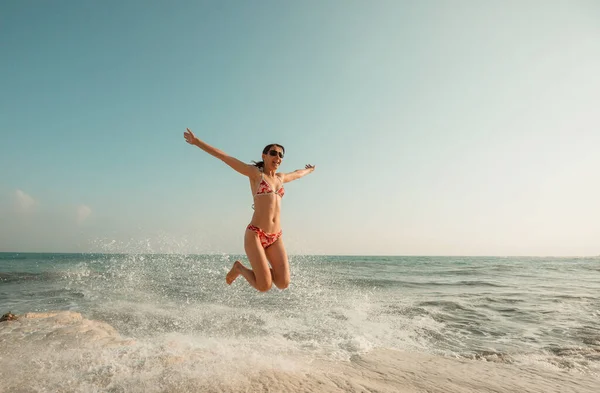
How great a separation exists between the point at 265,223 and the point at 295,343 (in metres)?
2.83

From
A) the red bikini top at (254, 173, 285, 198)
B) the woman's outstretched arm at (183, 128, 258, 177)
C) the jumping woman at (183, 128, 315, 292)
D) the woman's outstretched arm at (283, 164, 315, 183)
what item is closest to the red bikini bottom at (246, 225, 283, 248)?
the jumping woman at (183, 128, 315, 292)

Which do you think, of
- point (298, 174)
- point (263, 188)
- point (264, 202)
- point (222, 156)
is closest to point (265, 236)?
point (264, 202)

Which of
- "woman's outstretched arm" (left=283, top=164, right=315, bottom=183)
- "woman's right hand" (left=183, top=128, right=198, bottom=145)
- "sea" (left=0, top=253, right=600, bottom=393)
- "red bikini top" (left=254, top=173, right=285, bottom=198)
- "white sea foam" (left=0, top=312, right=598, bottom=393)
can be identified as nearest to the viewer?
"white sea foam" (left=0, top=312, right=598, bottom=393)

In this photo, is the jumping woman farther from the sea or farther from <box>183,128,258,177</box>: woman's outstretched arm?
the sea

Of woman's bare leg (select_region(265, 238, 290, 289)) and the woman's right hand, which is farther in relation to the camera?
woman's bare leg (select_region(265, 238, 290, 289))

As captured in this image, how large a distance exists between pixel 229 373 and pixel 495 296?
44.9 feet

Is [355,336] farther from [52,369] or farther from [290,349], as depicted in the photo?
[52,369]

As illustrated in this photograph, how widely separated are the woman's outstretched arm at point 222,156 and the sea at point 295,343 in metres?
2.99

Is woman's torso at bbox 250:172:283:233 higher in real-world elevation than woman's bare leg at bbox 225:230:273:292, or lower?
higher

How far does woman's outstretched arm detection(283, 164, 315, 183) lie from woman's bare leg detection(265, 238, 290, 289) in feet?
4.05

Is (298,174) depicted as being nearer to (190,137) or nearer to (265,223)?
(265,223)

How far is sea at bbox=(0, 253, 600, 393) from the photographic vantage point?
14.8 feet

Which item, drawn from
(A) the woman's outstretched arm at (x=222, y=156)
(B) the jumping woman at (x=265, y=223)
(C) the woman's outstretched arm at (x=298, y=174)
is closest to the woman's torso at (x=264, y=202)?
(B) the jumping woman at (x=265, y=223)

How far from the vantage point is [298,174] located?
704 centimetres
